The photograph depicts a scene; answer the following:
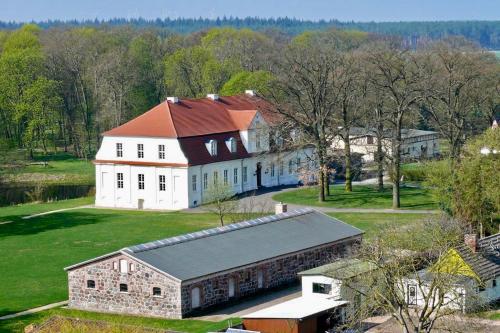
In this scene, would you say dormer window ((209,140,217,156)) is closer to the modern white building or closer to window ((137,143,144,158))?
window ((137,143,144,158))

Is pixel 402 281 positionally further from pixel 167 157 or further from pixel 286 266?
pixel 167 157

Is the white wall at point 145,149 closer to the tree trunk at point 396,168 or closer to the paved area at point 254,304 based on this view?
the tree trunk at point 396,168

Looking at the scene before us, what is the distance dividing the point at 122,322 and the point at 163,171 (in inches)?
1259

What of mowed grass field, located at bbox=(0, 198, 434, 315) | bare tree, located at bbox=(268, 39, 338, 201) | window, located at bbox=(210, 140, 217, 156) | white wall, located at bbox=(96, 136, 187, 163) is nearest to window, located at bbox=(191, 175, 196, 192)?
white wall, located at bbox=(96, 136, 187, 163)

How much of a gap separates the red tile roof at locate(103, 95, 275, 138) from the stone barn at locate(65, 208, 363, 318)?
2486 centimetres

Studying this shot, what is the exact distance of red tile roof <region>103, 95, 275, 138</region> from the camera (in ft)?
245

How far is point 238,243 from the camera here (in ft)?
159

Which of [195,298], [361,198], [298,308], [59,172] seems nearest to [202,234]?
[195,298]

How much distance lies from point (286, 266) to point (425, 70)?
46.9 metres

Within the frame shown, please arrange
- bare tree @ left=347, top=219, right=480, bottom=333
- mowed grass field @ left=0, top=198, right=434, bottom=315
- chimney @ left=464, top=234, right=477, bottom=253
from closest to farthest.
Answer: bare tree @ left=347, top=219, right=480, bottom=333, chimney @ left=464, top=234, right=477, bottom=253, mowed grass field @ left=0, top=198, right=434, bottom=315

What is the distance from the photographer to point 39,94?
105188mm

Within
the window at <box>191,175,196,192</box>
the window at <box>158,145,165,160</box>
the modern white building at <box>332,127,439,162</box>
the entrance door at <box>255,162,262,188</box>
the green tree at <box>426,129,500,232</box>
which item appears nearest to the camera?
the green tree at <box>426,129,500,232</box>

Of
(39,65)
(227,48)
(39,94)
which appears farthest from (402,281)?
(227,48)

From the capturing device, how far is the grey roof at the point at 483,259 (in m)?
44.8
